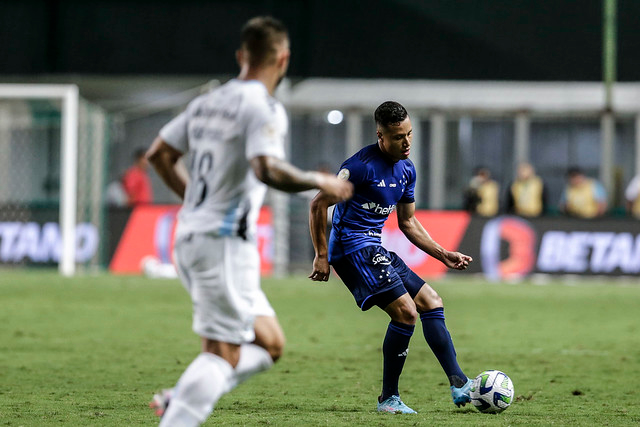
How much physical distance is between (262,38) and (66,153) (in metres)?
16.8

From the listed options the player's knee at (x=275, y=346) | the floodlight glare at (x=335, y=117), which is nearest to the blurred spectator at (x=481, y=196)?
the floodlight glare at (x=335, y=117)

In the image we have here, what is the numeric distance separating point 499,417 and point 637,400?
1307 millimetres

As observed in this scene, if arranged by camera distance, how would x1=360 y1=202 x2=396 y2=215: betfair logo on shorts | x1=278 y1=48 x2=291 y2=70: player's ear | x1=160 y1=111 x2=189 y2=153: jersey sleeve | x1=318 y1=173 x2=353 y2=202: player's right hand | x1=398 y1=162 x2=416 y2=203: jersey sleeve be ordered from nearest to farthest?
x1=318 y1=173 x2=353 y2=202: player's right hand → x1=278 y1=48 x2=291 y2=70: player's ear → x1=160 y1=111 x2=189 y2=153: jersey sleeve → x1=360 y1=202 x2=396 y2=215: betfair logo on shorts → x1=398 y1=162 x2=416 y2=203: jersey sleeve

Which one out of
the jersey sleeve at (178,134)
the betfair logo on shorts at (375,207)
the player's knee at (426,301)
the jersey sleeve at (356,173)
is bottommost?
the player's knee at (426,301)

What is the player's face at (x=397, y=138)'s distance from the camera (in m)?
7.09

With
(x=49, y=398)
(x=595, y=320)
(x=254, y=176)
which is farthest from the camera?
(x=595, y=320)

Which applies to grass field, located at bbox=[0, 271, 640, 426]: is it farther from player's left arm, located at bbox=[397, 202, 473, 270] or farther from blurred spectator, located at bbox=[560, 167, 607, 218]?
blurred spectator, located at bbox=[560, 167, 607, 218]

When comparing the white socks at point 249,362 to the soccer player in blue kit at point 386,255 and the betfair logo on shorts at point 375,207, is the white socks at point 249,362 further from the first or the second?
the betfair logo on shorts at point 375,207

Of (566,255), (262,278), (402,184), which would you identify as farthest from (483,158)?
(402,184)

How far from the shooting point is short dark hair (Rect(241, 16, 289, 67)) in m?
4.94

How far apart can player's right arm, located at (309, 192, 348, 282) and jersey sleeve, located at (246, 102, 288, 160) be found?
6.91 feet

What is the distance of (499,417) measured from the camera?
6.93 meters

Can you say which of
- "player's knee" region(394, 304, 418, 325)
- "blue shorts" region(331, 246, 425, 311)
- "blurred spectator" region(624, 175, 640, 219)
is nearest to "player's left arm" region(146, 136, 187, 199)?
"blue shorts" region(331, 246, 425, 311)

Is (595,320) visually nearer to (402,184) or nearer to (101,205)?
(402,184)
